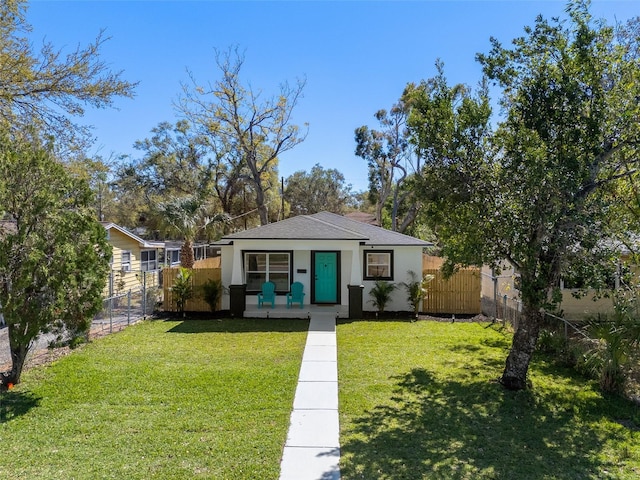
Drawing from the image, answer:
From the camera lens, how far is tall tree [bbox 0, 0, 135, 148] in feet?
29.3

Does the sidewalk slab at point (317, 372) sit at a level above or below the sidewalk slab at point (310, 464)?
above

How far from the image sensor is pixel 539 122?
6211 millimetres

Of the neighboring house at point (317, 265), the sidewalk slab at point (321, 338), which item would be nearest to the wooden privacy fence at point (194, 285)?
the neighboring house at point (317, 265)

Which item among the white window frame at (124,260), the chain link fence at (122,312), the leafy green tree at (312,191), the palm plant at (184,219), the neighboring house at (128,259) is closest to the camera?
the chain link fence at (122,312)

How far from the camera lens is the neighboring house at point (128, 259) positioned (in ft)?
62.9

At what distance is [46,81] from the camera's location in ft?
31.6

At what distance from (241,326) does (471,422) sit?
7.87 metres

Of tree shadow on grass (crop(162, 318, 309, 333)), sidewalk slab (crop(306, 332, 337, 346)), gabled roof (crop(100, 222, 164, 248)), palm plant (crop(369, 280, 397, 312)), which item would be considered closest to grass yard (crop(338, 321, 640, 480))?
sidewalk slab (crop(306, 332, 337, 346))

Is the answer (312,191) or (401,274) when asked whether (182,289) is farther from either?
(312,191)

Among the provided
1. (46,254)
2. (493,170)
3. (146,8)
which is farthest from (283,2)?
(46,254)

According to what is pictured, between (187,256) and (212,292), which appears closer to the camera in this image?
(212,292)

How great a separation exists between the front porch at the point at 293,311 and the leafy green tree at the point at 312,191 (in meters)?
35.0

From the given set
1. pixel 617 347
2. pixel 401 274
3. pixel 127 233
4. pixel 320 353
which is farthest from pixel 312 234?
pixel 127 233

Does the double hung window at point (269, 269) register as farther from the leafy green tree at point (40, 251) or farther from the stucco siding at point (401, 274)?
the leafy green tree at point (40, 251)
